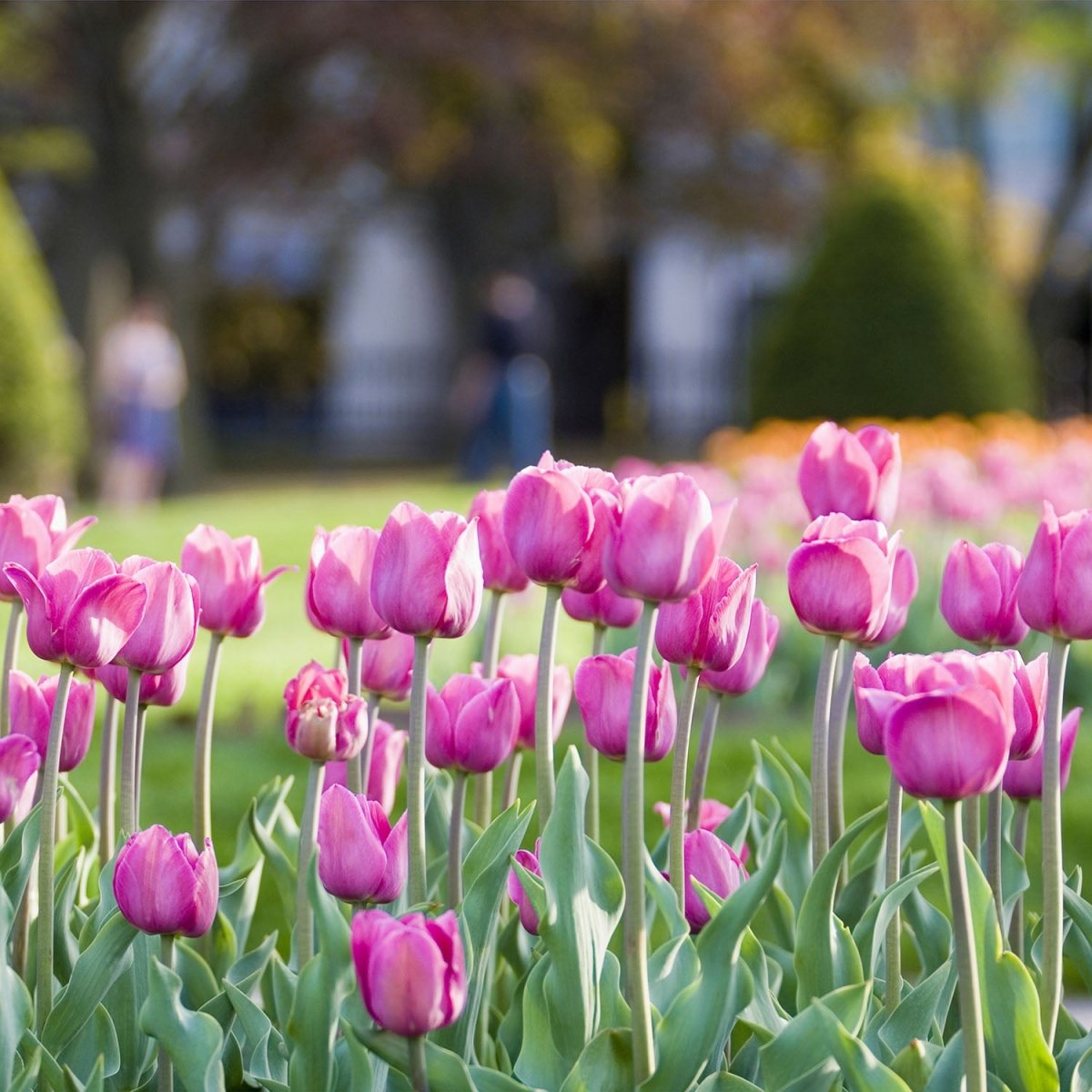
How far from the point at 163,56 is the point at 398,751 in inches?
716

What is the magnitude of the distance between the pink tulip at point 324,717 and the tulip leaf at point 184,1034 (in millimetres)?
238

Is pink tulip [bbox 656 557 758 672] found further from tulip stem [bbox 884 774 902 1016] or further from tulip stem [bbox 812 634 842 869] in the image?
tulip stem [bbox 884 774 902 1016]

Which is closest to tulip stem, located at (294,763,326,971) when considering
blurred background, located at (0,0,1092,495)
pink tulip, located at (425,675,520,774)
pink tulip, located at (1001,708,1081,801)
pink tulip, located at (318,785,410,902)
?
pink tulip, located at (318,785,410,902)

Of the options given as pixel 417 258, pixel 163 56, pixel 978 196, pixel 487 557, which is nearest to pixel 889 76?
pixel 978 196

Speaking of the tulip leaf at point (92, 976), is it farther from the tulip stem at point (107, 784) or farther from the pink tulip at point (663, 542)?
the pink tulip at point (663, 542)

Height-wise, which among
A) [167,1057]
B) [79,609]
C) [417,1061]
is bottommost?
[167,1057]

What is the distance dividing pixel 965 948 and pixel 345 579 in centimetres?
70

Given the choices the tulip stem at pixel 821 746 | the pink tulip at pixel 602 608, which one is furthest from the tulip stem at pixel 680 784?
the pink tulip at pixel 602 608

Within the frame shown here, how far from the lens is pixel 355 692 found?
184 cm

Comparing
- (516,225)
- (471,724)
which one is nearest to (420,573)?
(471,724)

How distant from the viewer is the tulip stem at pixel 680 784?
1.68 meters

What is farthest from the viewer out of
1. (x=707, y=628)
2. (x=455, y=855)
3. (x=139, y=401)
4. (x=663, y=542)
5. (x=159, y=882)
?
(x=139, y=401)

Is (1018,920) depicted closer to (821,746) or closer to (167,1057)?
(821,746)

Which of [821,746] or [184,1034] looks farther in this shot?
[821,746]
